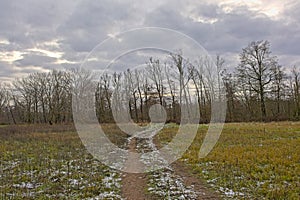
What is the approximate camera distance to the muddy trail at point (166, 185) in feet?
28.1

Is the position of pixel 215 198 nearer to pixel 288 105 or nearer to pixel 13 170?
pixel 13 170

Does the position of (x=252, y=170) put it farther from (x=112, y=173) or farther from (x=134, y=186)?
(x=112, y=173)

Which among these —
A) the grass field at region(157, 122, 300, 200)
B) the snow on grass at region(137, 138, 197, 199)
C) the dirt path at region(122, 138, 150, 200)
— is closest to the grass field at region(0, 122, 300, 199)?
the grass field at region(157, 122, 300, 200)

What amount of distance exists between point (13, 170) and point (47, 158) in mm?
2348

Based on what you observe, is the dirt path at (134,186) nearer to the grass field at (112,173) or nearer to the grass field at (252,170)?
the grass field at (112,173)

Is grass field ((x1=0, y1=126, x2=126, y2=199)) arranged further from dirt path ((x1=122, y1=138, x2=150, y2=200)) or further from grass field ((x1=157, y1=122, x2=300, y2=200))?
grass field ((x1=157, y1=122, x2=300, y2=200))

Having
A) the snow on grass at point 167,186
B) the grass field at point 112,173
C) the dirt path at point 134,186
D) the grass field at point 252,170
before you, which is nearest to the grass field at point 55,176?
the grass field at point 112,173

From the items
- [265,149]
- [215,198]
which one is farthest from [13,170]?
[265,149]

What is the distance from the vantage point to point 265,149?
1515 cm

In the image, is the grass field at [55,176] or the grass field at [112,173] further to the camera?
the grass field at [55,176]

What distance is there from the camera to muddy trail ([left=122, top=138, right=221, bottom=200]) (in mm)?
8570

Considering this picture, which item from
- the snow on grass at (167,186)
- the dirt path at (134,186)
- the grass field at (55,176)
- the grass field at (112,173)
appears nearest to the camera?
the snow on grass at (167,186)

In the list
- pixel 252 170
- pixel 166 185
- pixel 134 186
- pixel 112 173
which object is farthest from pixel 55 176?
pixel 252 170

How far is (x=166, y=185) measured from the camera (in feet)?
31.6
